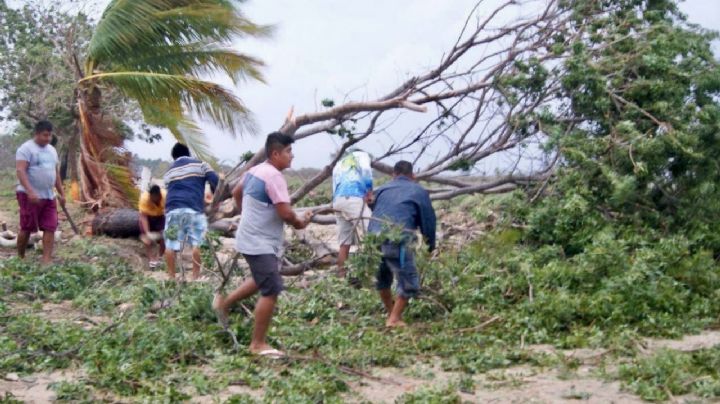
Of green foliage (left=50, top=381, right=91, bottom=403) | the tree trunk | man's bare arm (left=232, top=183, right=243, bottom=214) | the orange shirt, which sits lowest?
green foliage (left=50, top=381, right=91, bottom=403)

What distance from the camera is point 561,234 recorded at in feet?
28.8

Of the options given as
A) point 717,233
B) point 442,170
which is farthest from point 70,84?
point 717,233

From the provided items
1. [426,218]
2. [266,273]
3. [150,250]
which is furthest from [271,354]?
[150,250]

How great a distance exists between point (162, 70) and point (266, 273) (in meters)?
7.97

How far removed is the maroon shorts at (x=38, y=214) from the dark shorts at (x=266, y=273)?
4.94 metres

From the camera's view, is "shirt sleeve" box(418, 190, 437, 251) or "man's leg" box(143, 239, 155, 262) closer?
"shirt sleeve" box(418, 190, 437, 251)

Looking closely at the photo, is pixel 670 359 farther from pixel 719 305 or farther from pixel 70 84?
pixel 70 84

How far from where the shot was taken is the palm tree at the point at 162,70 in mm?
12812

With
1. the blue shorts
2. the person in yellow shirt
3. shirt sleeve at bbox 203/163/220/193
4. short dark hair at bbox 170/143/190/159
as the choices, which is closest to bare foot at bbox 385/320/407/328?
the blue shorts

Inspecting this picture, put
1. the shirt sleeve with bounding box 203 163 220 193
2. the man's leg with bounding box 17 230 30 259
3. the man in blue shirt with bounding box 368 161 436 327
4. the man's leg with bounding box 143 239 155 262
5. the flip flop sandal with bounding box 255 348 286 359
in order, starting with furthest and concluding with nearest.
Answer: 1. the man's leg with bounding box 143 239 155 262
2. the man's leg with bounding box 17 230 30 259
3. the shirt sleeve with bounding box 203 163 220 193
4. the man in blue shirt with bounding box 368 161 436 327
5. the flip flop sandal with bounding box 255 348 286 359

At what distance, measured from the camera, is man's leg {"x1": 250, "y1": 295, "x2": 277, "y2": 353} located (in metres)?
6.02

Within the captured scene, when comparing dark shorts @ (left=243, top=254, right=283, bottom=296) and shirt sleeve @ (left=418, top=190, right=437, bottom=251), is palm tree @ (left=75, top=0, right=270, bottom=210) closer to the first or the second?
shirt sleeve @ (left=418, top=190, right=437, bottom=251)

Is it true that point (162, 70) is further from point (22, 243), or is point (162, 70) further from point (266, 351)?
point (266, 351)

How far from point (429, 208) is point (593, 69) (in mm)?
3194
